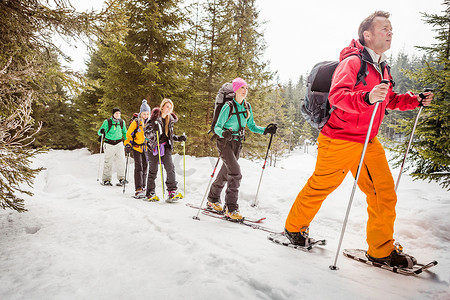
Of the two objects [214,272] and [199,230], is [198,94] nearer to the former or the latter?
[199,230]

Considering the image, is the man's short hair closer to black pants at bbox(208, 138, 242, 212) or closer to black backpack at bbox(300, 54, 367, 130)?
black backpack at bbox(300, 54, 367, 130)

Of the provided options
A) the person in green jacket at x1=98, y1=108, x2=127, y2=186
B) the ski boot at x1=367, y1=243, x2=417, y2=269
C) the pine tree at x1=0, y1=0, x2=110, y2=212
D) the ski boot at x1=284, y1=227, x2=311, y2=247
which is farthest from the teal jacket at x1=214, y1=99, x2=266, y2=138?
the person in green jacket at x1=98, y1=108, x2=127, y2=186

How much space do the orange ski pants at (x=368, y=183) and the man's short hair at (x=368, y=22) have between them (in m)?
1.29

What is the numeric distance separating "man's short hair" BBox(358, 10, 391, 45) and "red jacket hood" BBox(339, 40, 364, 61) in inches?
3.4

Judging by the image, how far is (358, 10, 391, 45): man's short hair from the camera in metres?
2.76

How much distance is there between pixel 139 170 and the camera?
23.6ft

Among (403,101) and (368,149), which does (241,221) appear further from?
(403,101)

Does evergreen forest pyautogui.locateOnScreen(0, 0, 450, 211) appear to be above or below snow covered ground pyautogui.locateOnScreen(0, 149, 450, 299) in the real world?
above

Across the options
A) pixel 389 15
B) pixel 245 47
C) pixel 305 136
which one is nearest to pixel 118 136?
pixel 389 15

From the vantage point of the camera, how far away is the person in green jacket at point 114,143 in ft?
30.2

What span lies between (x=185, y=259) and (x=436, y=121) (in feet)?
21.4

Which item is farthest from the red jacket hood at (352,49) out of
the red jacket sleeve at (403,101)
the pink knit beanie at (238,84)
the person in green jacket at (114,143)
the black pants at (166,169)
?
the person in green jacket at (114,143)

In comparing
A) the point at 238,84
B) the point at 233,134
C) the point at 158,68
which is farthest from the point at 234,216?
the point at 158,68

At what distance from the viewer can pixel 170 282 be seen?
6.91 ft
